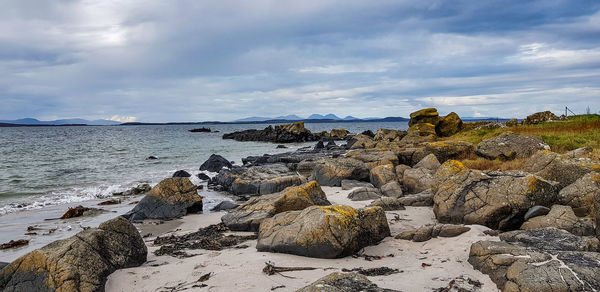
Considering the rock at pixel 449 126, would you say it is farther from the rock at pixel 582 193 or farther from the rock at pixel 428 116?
the rock at pixel 582 193

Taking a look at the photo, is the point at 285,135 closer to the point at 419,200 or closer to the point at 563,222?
the point at 419,200

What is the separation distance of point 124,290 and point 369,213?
15.4ft

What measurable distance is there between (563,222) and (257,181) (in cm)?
1225

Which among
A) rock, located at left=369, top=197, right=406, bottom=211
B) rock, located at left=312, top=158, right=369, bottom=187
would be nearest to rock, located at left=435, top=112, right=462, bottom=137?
rock, located at left=312, top=158, right=369, bottom=187

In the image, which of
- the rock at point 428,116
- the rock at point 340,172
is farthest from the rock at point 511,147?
the rock at point 428,116

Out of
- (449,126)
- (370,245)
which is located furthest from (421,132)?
(370,245)

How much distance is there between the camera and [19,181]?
75.3 ft

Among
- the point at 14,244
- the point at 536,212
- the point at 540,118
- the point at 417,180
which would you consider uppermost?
the point at 540,118

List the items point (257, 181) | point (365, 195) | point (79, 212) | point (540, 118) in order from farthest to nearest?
point (540, 118), point (257, 181), point (79, 212), point (365, 195)

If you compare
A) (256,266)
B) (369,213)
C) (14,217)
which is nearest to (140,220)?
(14,217)

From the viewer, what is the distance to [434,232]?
24.6 feet

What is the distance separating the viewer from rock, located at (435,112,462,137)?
37938mm

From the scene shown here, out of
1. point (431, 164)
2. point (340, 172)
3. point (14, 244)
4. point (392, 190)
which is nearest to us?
point (14, 244)

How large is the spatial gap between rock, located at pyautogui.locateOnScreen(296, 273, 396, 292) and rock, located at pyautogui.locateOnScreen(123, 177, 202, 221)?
9.34m
